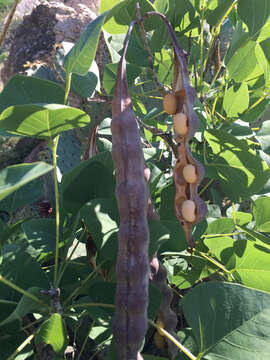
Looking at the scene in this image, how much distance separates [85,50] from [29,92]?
0.15 m

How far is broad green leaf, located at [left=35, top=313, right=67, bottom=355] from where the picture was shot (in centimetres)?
44

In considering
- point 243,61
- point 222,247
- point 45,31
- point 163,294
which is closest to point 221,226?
point 222,247

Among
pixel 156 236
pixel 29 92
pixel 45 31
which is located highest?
pixel 45 31

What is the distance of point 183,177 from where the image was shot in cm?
50

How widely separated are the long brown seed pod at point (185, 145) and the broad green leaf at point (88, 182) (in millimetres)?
108

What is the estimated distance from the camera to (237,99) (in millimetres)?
665

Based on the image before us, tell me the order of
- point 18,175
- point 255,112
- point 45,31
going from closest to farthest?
point 18,175, point 255,112, point 45,31

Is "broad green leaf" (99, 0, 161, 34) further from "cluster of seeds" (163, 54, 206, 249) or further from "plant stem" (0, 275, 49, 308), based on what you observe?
"plant stem" (0, 275, 49, 308)

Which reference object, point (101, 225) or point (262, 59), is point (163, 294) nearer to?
point (101, 225)

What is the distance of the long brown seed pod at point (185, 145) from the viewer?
0.46 m

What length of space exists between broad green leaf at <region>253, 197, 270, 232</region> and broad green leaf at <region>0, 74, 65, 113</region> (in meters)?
0.35

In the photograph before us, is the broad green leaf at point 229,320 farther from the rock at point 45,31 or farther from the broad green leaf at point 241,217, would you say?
the rock at point 45,31

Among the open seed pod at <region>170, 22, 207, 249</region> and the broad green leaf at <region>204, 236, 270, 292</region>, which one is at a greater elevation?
the open seed pod at <region>170, 22, 207, 249</region>

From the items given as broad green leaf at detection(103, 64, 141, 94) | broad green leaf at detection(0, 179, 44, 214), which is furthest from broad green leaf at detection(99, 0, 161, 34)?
broad green leaf at detection(0, 179, 44, 214)
